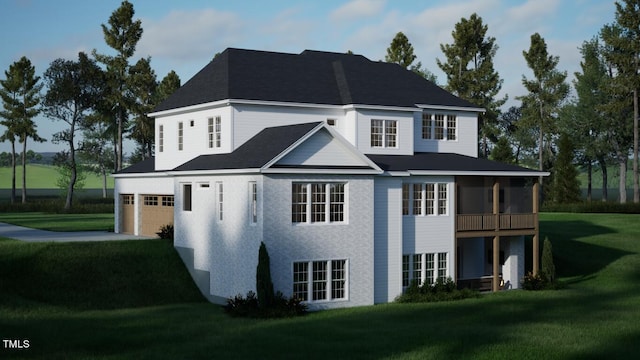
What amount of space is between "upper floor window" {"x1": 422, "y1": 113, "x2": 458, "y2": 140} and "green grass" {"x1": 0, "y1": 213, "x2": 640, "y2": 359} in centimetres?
1016

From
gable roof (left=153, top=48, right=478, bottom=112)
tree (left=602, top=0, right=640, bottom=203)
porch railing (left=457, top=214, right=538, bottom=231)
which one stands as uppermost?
tree (left=602, top=0, right=640, bottom=203)

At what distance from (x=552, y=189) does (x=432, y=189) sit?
47.8 meters

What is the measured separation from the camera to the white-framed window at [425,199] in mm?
38281

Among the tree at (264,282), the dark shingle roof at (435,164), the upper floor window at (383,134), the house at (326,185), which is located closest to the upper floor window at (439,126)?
the house at (326,185)

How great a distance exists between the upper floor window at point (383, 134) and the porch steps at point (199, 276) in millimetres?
10855

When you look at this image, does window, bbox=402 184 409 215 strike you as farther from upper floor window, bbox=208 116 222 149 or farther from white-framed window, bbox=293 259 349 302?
upper floor window, bbox=208 116 222 149

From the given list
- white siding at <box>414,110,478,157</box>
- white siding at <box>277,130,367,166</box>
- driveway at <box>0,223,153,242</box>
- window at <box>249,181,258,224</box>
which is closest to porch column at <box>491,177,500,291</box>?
white siding at <box>414,110,478,157</box>

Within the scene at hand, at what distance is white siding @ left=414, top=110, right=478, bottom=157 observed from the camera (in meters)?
44.4

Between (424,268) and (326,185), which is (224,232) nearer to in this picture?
(326,185)

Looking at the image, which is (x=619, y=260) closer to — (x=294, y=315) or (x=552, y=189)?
(x=294, y=315)

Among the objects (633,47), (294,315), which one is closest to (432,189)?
(294,315)

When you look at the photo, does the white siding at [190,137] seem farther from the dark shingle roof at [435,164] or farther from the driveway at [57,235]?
the dark shingle roof at [435,164]

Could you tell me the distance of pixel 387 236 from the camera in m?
37.0

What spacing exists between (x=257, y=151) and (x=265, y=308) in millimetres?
7361
